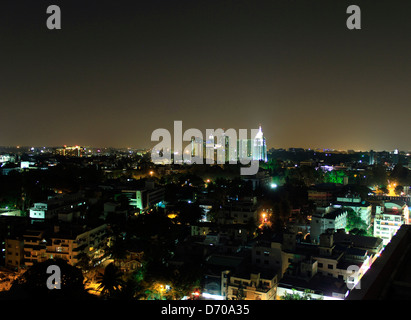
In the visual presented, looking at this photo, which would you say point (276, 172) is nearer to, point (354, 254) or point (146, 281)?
point (354, 254)

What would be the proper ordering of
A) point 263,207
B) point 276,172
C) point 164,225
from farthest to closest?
1. point 276,172
2. point 263,207
3. point 164,225

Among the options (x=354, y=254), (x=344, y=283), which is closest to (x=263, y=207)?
(x=354, y=254)

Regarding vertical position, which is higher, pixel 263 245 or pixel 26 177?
pixel 26 177

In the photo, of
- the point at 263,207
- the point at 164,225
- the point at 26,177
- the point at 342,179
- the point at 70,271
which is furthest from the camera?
the point at 342,179

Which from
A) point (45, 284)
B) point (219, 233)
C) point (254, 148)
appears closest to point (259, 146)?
point (254, 148)

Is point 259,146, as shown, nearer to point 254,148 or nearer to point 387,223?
point 254,148

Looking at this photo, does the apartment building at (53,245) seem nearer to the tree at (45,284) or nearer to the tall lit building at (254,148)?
the tree at (45,284)

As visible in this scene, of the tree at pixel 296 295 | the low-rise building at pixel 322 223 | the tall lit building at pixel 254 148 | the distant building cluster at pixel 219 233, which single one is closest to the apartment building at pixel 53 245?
the distant building cluster at pixel 219 233

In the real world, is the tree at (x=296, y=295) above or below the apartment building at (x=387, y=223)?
below

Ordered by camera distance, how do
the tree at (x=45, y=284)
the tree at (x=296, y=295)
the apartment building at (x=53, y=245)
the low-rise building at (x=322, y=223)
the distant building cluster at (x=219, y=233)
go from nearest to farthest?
the tree at (x=45, y=284) → the tree at (x=296, y=295) → the distant building cluster at (x=219, y=233) → the apartment building at (x=53, y=245) → the low-rise building at (x=322, y=223)

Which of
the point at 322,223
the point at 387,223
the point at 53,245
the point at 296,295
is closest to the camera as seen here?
the point at 296,295

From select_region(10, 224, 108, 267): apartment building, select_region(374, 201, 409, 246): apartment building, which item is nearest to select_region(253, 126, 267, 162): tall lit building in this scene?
select_region(374, 201, 409, 246): apartment building
